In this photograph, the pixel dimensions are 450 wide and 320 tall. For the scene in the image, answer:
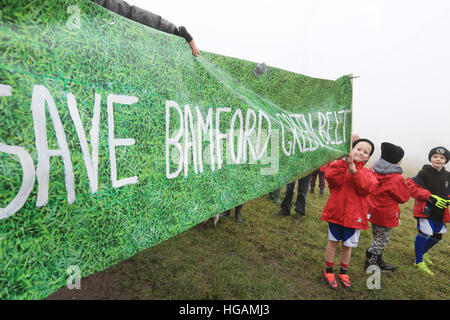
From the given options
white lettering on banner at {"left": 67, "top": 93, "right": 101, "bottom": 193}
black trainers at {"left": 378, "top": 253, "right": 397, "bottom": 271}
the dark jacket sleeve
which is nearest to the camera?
white lettering on banner at {"left": 67, "top": 93, "right": 101, "bottom": 193}

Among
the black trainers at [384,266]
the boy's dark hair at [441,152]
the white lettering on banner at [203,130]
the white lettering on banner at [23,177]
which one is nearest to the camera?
the white lettering on banner at [23,177]

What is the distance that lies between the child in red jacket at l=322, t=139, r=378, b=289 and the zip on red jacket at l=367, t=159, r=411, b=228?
0.72 meters

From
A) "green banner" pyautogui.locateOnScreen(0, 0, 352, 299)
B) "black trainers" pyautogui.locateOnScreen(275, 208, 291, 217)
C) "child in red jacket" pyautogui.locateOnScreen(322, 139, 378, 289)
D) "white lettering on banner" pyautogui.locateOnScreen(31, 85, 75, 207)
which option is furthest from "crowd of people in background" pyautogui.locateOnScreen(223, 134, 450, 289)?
"white lettering on banner" pyautogui.locateOnScreen(31, 85, 75, 207)

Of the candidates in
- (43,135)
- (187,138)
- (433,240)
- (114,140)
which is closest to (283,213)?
(433,240)

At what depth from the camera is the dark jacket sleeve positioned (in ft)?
4.59

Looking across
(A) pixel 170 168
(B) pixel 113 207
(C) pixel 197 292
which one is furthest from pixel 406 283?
(B) pixel 113 207

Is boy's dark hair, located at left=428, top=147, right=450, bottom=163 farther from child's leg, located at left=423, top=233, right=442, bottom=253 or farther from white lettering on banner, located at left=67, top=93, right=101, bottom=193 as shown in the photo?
white lettering on banner, located at left=67, top=93, right=101, bottom=193

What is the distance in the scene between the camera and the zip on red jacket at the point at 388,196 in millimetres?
3338

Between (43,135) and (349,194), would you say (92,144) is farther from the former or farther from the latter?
(349,194)

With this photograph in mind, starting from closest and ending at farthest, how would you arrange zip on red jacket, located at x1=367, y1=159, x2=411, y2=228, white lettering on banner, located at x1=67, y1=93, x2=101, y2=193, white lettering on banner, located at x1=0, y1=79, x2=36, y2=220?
white lettering on banner, located at x1=0, y1=79, x2=36, y2=220
white lettering on banner, located at x1=67, y1=93, x2=101, y2=193
zip on red jacket, located at x1=367, y1=159, x2=411, y2=228

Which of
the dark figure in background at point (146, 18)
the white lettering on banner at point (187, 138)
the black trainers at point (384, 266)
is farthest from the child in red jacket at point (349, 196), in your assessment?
the dark figure in background at point (146, 18)

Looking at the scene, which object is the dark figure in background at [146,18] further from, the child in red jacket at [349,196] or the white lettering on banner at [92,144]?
the child in red jacket at [349,196]

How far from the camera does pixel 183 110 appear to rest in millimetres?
1672

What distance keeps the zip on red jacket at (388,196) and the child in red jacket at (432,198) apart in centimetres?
40
